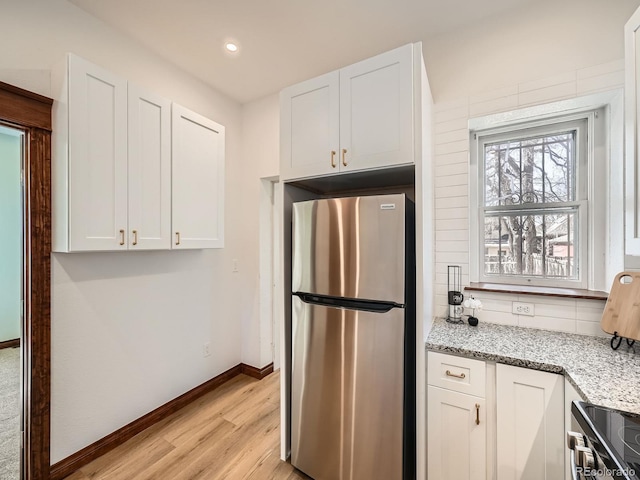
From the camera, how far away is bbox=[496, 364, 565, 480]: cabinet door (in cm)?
119

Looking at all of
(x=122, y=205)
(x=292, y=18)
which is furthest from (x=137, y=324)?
(x=292, y=18)

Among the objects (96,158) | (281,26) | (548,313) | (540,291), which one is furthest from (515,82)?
(96,158)

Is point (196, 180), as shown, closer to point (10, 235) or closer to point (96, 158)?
point (96, 158)

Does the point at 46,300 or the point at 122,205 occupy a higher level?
the point at 122,205

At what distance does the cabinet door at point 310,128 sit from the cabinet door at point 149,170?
87cm

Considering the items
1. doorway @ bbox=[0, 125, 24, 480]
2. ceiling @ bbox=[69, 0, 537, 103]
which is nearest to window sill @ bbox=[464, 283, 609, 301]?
ceiling @ bbox=[69, 0, 537, 103]

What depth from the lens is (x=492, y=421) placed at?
132 centimetres

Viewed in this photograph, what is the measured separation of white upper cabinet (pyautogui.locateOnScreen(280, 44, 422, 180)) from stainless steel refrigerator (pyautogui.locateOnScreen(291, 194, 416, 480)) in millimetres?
240

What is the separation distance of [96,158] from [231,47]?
4.24 ft

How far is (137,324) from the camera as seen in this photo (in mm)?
2086

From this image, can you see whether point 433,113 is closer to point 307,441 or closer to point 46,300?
point 307,441

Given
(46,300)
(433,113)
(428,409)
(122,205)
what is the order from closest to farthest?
(428,409), (46,300), (122,205), (433,113)

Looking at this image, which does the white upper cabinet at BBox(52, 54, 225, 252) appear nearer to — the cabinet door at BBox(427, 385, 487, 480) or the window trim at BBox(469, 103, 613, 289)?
the cabinet door at BBox(427, 385, 487, 480)

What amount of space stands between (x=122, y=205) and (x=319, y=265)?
4.21ft
